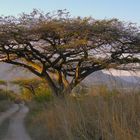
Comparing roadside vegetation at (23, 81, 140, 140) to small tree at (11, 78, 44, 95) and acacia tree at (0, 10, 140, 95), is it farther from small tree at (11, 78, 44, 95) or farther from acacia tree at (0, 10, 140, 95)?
small tree at (11, 78, 44, 95)

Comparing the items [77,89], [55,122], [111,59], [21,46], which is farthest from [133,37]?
[77,89]

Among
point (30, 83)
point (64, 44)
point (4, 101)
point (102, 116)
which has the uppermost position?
point (64, 44)

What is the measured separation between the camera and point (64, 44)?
22.2m

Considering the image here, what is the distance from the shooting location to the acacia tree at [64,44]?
69.9ft

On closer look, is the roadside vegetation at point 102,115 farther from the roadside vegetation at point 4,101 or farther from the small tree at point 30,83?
the small tree at point 30,83

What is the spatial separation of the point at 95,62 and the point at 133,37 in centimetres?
227

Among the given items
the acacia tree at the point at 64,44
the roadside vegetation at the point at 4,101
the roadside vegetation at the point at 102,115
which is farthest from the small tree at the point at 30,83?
the roadside vegetation at the point at 102,115

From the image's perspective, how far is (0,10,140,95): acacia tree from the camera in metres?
21.3

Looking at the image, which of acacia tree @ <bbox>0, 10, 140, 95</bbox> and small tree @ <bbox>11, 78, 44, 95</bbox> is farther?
small tree @ <bbox>11, 78, 44, 95</bbox>

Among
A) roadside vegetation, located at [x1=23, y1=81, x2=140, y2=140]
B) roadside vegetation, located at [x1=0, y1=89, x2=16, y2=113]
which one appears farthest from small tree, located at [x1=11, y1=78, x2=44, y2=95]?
roadside vegetation, located at [x1=23, y1=81, x2=140, y2=140]

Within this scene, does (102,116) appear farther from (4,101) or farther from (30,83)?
(30,83)

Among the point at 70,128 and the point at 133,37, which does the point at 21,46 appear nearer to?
the point at 133,37

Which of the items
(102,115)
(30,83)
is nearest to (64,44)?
(102,115)

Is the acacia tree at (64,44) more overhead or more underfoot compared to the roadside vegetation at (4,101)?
more overhead
